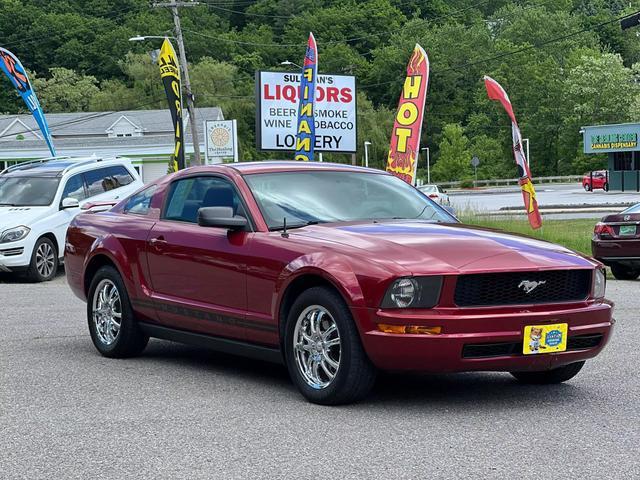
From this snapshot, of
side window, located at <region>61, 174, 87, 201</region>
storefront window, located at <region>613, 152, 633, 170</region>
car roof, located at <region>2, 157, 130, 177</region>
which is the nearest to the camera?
side window, located at <region>61, 174, 87, 201</region>

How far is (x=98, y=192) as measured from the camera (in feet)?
63.4

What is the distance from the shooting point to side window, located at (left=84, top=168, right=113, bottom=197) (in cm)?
1912

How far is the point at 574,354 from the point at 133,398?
112 inches

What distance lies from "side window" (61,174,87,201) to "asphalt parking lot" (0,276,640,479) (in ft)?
32.1

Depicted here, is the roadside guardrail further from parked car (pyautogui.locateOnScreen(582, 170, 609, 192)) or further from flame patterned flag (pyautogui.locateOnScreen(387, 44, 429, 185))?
flame patterned flag (pyautogui.locateOnScreen(387, 44, 429, 185))

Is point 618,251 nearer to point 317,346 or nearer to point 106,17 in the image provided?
point 317,346

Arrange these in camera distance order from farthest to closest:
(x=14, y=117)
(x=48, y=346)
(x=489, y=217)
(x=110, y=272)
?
(x=14, y=117) < (x=489, y=217) < (x=48, y=346) < (x=110, y=272)

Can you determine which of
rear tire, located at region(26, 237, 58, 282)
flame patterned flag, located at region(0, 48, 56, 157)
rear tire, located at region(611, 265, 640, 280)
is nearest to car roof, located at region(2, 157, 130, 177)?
rear tire, located at region(26, 237, 58, 282)

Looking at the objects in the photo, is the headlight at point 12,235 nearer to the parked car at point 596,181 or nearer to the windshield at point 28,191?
the windshield at point 28,191

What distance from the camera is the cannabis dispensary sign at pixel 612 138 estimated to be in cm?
6738

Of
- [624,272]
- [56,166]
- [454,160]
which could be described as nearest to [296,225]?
[624,272]

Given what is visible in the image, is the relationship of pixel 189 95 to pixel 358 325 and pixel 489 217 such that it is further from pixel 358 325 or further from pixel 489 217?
pixel 358 325

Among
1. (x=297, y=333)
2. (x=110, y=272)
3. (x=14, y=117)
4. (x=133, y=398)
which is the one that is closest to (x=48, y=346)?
(x=110, y=272)

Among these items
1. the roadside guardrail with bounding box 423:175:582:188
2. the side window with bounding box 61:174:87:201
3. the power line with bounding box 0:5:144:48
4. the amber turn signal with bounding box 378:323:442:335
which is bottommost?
the roadside guardrail with bounding box 423:175:582:188
